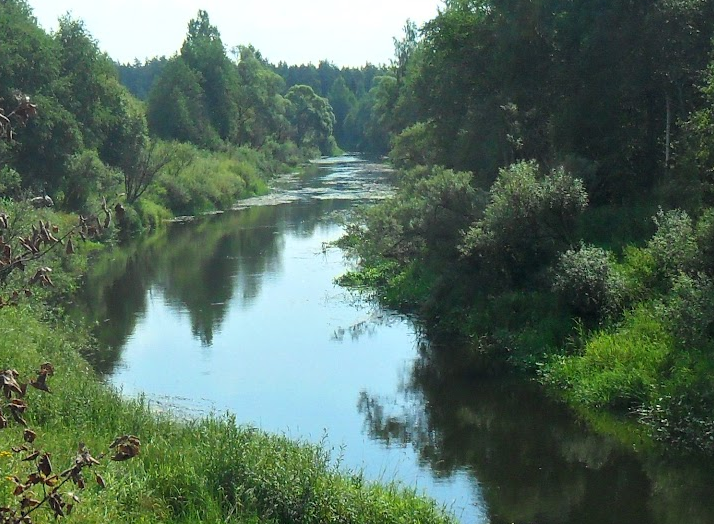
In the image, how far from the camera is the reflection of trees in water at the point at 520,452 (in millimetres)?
11930

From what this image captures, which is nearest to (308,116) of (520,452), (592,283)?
(592,283)

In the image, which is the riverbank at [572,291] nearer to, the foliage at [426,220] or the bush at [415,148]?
the foliage at [426,220]

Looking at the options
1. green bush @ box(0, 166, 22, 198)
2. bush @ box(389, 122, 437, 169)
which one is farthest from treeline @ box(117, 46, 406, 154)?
green bush @ box(0, 166, 22, 198)

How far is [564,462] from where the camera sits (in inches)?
541

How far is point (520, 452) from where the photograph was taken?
1426cm

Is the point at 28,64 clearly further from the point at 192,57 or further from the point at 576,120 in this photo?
the point at 192,57

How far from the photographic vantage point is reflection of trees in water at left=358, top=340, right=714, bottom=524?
11.9 meters

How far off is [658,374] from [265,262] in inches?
738

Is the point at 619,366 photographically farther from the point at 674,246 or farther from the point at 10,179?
the point at 10,179

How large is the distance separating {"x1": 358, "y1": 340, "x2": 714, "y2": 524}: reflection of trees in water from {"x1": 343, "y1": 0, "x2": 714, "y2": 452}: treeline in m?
0.97

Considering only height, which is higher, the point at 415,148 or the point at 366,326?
the point at 415,148

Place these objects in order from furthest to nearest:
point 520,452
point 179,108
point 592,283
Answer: point 179,108 < point 592,283 < point 520,452

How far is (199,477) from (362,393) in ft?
26.0

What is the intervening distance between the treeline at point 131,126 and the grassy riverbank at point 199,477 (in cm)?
369
